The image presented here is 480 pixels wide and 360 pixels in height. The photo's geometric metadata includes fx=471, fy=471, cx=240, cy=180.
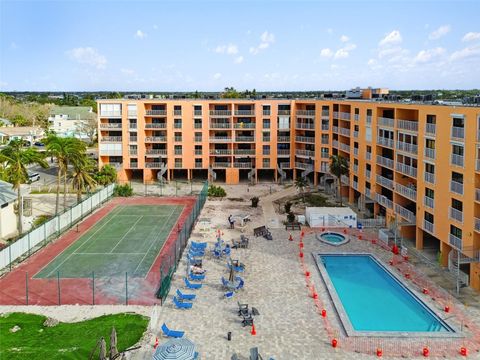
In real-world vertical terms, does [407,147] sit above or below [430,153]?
above

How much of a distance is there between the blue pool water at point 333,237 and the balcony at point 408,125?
11393 millimetres

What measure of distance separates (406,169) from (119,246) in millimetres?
26278

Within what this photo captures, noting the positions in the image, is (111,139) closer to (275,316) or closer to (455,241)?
(275,316)

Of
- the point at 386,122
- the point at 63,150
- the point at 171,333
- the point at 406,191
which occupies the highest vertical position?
the point at 386,122

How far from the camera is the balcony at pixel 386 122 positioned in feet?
148

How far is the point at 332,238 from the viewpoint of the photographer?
4369 cm

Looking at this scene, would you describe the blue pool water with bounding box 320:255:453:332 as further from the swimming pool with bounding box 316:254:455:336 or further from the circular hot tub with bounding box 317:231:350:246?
the circular hot tub with bounding box 317:231:350:246

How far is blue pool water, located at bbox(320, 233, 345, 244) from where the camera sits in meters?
42.7

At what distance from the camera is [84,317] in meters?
27.7

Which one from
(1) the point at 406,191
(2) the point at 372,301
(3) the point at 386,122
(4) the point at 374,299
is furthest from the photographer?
(3) the point at 386,122

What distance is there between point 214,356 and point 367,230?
26894mm

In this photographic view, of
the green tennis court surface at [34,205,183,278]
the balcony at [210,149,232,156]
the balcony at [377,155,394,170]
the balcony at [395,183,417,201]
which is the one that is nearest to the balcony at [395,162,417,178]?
the balcony at [395,183,417,201]

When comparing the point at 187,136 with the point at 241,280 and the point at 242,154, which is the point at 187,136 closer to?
the point at 242,154

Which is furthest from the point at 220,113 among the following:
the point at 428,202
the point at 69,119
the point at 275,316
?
the point at 69,119
